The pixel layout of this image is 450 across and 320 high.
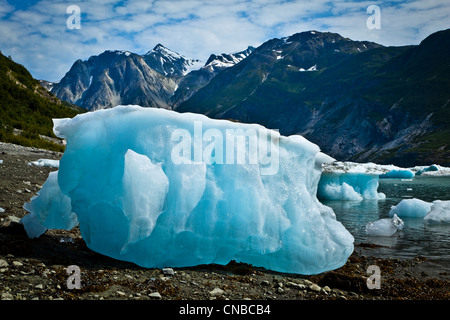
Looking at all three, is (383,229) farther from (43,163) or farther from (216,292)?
(43,163)

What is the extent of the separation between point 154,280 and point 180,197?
5.81 feet

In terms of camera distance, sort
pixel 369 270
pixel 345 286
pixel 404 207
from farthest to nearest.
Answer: pixel 404 207
pixel 369 270
pixel 345 286

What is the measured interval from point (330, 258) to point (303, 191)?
5.76 feet

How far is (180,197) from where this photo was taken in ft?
23.3

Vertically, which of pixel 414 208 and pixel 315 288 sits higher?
pixel 315 288

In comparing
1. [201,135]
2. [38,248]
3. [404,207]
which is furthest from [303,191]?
[404,207]

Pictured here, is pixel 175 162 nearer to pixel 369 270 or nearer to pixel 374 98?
pixel 369 270

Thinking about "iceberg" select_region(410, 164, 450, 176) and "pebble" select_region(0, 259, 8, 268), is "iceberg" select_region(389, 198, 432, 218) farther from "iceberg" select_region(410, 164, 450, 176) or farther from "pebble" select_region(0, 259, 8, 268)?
"iceberg" select_region(410, 164, 450, 176)

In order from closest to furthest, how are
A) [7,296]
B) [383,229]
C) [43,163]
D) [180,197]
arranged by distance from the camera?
1. [7,296]
2. [180,197]
3. [383,229]
4. [43,163]

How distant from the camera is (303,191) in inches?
328

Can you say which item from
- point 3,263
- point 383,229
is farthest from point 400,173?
point 3,263

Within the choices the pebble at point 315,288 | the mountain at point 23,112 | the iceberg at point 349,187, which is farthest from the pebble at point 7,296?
the iceberg at point 349,187

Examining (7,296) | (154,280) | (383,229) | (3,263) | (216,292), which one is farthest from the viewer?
(383,229)

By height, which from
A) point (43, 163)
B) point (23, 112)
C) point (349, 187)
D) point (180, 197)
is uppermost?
point (23, 112)
